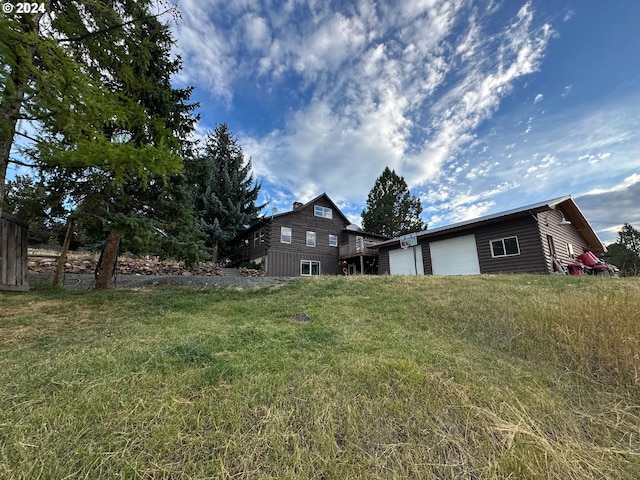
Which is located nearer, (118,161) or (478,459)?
(478,459)

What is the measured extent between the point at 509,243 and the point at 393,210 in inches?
794

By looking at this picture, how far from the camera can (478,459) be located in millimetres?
1816

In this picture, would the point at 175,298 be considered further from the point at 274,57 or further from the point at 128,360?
the point at 274,57

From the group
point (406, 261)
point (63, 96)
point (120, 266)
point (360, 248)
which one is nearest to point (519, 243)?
point (406, 261)

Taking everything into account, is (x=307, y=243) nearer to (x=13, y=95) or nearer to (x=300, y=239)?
(x=300, y=239)

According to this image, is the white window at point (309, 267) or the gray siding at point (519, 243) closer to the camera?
the gray siding at point (519, 243)

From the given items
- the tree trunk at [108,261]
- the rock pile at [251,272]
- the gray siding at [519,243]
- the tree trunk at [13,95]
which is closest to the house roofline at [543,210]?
the gray siding at [519,243]

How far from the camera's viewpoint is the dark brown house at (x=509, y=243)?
12039mm

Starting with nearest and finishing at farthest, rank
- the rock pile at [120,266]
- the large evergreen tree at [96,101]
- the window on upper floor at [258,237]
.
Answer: the large evergreen tree at [96,101], the rock pile at [120,266], the window on upper floor at [258,237]

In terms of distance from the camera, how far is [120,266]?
12.3 metres

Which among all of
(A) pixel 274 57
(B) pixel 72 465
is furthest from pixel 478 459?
(A) pixel 274 57

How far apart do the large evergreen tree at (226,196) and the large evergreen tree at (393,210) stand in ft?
49.5

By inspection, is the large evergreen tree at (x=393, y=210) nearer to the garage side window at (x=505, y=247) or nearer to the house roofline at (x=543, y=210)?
the house roofline at (x=543, y=210)

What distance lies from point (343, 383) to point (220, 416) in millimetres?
1079
